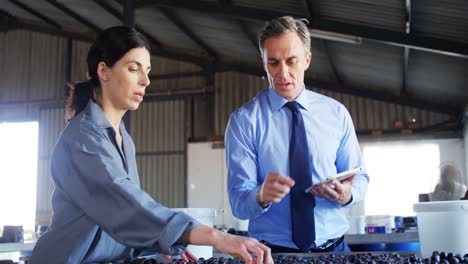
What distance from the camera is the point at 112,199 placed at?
133cm

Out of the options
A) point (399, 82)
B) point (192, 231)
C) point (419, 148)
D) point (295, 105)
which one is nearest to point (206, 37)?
point (399, 82)

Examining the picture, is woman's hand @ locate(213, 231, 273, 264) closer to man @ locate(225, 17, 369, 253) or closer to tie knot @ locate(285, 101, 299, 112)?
man @ locate(225, 17, 369, 253)

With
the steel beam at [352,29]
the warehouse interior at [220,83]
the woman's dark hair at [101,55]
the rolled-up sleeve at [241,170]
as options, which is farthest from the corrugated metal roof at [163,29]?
the woman's dark hair at [101,55]

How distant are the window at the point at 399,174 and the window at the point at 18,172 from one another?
8.03m

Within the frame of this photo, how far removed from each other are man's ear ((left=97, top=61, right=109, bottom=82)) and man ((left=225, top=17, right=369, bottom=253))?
0.53m

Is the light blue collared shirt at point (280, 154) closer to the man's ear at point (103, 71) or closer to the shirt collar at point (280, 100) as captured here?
the shirt collar at point (280, 100)

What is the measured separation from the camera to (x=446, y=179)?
5895 millimetres

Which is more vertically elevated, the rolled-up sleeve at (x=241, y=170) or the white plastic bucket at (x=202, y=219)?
the rolled-up sleeve at (x=241, y=170)

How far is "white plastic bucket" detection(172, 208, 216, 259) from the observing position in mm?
1976

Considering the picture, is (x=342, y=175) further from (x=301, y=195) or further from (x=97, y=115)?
(x=97, y=115)

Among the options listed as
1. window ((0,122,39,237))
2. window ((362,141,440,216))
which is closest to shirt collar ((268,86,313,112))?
window ((362,141,440,216))

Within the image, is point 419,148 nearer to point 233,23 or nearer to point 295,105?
point 233,23

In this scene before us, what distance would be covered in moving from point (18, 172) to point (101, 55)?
1273 cm

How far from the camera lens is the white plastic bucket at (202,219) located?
1976 mm
